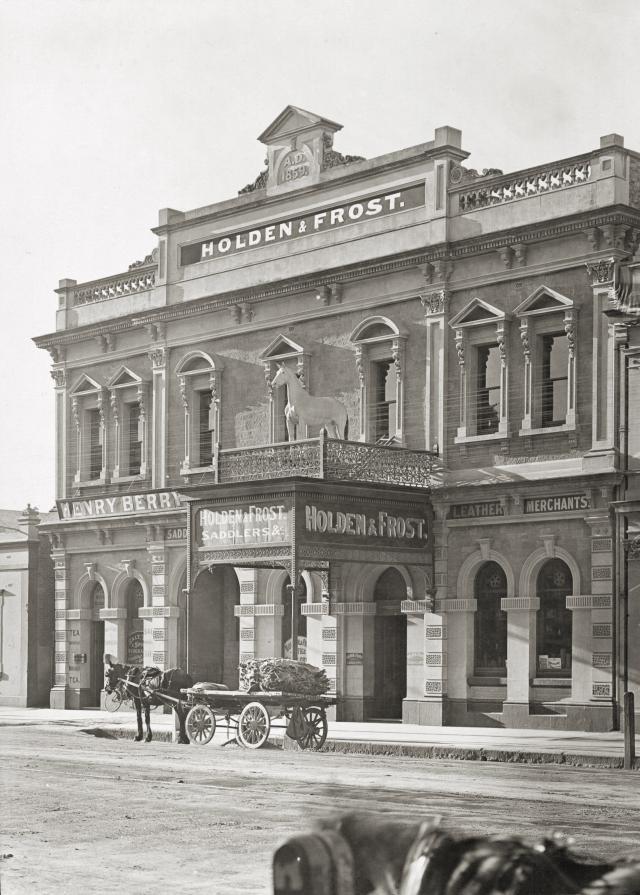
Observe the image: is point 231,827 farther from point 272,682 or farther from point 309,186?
point 309,186

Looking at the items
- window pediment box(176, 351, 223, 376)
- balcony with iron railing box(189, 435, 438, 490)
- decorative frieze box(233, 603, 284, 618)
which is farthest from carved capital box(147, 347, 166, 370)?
balcony with iron railing box(189, 435, 438, 490)

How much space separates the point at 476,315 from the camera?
26.0 meters

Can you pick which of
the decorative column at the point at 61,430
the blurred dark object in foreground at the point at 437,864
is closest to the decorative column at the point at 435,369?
the decorative column at the point at 61,430

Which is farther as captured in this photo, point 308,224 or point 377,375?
point 308,224

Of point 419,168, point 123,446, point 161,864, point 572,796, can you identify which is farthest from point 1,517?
point 161,864

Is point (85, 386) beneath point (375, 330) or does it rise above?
beneath

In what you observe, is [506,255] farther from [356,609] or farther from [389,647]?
[389,647]

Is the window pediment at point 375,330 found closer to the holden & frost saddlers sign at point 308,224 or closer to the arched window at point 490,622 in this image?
the holden & frost saddlers sign at point 308,224

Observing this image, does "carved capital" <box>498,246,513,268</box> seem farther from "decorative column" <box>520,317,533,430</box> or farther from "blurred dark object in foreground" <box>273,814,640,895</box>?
"blurred dark object in foreground" <box>273,814,640,895</box>

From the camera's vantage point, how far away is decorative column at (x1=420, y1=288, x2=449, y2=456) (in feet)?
86.3

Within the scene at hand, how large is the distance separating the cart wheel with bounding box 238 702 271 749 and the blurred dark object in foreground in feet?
60.1

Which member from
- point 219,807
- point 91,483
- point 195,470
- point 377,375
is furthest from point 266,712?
Result: point 91,483

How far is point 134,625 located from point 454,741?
44.3 ft

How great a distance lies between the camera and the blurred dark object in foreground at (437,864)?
305cm
